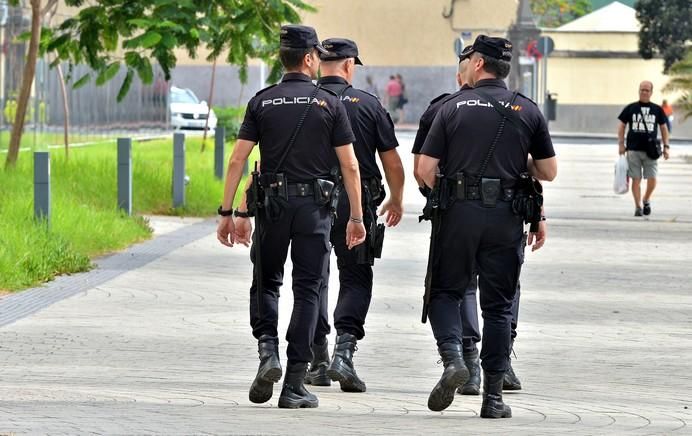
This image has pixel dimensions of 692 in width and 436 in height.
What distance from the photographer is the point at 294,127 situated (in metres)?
8.98

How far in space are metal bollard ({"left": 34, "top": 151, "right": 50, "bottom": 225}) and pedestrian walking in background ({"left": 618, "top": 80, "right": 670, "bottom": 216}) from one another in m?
10.1

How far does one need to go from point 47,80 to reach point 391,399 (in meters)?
24.0

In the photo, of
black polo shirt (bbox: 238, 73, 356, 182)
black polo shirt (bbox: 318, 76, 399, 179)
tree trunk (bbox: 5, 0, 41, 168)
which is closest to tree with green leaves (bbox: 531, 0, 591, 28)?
tree trunk (bbox: 5, 0, 41, 168)

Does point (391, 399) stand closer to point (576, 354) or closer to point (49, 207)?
point (576, 354)

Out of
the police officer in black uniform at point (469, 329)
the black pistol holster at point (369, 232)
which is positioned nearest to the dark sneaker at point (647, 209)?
the black pistol holster at point (369, 232)

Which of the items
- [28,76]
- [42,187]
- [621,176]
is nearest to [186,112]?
[621,176]

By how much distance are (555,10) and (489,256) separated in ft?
364

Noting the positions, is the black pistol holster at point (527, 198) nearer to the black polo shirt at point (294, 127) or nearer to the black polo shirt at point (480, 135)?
the black polo shirt at point (480, 135)

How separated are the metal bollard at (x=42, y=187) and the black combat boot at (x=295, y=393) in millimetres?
7614

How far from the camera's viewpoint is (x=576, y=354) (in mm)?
11164

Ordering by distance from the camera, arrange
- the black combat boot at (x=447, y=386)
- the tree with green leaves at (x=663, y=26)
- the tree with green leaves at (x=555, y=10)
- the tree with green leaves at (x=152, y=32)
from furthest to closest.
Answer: the tree with green leaves at (x=555, y=10) < the tree with green leaves at (x=663, y=26) < the tree with green leaves at (x=152, y=32) < the black combat boot at (x=447, y=386)

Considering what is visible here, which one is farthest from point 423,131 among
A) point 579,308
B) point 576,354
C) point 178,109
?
point 178,109

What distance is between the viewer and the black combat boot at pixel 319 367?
9.83 meters

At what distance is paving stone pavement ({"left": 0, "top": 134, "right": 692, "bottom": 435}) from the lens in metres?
8.24
